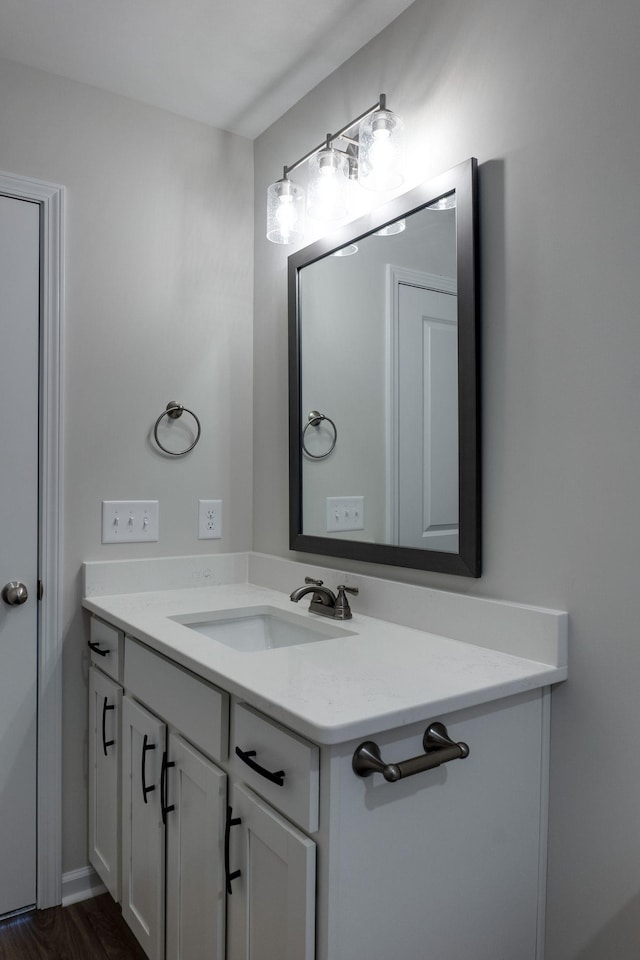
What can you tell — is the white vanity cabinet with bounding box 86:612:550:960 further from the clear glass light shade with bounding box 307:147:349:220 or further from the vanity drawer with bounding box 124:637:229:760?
the clear glass light shade with bounding box 307:147:349:220

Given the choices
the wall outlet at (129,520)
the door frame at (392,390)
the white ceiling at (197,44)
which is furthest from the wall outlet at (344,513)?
the white ceiling at (197,44)

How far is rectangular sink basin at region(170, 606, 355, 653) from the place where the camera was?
1.76 metres

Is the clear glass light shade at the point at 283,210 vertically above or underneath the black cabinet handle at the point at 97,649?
above

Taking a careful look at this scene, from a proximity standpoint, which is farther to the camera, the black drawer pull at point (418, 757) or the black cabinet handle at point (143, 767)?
the black cabinet handle at point (143, 767)

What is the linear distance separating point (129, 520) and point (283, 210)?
103 cm

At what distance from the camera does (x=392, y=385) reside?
5.55 ft

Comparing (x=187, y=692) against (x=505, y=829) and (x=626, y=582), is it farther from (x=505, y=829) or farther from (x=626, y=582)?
(x=626, y=582)

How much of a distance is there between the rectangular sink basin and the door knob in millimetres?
495

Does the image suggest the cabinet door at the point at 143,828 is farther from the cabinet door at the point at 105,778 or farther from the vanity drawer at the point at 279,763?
the vanity drawer at the point at 279,763

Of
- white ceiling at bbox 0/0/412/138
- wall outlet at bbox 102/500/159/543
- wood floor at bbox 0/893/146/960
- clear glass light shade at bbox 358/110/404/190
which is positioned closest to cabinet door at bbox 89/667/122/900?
wood floor at bbox 0/893/146/960

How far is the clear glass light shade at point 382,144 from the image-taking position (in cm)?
160

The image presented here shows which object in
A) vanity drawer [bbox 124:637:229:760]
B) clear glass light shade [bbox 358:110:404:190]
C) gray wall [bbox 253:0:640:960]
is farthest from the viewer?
clear glass light shade [bbox 358:110:404:190]

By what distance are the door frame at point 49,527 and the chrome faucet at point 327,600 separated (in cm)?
77

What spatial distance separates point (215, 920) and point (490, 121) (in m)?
1.71
